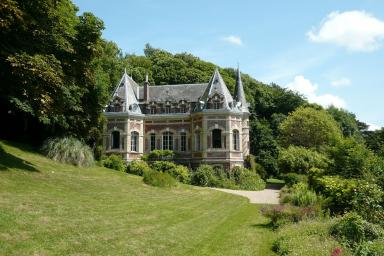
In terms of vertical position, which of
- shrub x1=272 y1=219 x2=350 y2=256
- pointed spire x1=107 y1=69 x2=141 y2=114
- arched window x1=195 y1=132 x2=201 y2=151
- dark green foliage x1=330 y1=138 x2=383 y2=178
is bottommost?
shrub x1=272 y1=219 x2=350 y2=256

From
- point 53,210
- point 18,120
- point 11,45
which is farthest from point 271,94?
point 53,210

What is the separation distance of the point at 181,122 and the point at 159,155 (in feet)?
13.3

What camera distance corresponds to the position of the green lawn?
921 cm

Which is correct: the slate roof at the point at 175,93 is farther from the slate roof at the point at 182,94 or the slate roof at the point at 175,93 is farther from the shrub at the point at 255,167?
the shrub at the point at 255,167

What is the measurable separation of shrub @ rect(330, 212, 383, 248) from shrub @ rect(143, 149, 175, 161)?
2715 centimetres

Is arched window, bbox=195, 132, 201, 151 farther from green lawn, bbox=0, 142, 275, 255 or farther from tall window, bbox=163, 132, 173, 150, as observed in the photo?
green lawn, bbox=0, 142, 275, 255

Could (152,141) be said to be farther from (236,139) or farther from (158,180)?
(158,180)

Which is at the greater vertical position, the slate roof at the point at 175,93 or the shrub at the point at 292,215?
the slate roof at the point at 175,93

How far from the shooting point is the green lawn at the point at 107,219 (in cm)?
921

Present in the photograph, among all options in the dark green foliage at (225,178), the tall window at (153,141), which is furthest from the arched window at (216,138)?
the tall window at (153,141)

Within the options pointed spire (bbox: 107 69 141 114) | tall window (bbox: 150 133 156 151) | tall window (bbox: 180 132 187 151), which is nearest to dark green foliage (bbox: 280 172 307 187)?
tall window (bbox: 180 132 187 151)

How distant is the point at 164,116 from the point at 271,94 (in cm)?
3287

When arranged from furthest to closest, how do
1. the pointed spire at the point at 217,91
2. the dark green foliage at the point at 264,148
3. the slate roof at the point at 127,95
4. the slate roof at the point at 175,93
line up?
the dark green foliage at the point at 264,148, the slate roof at the point at 175,93, the slate roof at the point at 127,95, the pointed spire at the point at 217,91

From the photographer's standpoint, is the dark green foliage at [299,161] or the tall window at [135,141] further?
the tall window at [135,141]
